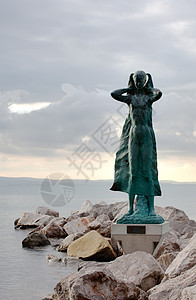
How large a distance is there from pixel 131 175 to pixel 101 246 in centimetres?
214

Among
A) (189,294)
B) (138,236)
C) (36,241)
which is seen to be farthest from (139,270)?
(36,241)

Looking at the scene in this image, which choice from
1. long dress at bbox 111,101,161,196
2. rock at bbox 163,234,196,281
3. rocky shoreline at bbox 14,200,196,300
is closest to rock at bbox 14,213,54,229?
rocky shoreline at bbox 14,200,196,300

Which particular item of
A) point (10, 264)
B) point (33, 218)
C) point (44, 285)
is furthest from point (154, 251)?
point (33, 218)

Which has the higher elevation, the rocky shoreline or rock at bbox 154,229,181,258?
rock at bbox 154,229,181,258

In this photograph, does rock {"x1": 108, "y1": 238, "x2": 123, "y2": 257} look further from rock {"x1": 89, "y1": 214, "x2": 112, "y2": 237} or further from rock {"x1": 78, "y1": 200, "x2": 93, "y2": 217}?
rock {"x1": 78, "y1": 200, "x2": 93, "y2": 217}

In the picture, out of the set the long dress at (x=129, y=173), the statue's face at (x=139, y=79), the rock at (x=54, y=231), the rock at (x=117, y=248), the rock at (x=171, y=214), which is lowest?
the rock at (x=117, y=248)

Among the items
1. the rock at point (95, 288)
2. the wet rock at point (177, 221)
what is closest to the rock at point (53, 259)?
the wet rock at point (177, 221)

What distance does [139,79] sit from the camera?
10.7 meters

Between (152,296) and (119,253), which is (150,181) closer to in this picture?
(119,253)

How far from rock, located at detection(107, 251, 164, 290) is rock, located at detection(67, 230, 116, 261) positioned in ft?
12.2

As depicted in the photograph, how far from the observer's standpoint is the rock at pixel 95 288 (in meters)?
6.26

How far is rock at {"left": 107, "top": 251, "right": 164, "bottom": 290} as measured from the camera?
7.71 metres

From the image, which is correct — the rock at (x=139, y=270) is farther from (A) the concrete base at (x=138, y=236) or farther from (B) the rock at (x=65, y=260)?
(B) the rock at (x=65, y=260)

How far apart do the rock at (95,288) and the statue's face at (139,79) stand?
505cm
